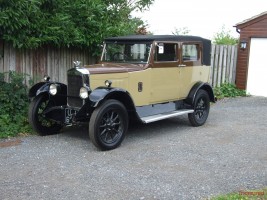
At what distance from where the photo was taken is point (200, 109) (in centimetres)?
851

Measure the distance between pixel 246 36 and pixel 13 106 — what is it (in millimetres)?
8869

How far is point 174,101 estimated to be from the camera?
7.97 metres

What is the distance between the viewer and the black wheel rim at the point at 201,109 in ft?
27.6

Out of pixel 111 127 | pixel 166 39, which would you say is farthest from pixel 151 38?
pixel 111 127

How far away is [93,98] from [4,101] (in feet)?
7.65

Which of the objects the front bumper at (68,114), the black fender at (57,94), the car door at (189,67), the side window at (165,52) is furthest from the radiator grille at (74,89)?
the car door at (189,67)

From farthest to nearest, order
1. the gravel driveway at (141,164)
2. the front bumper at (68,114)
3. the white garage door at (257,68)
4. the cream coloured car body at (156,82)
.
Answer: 1. the white garage door at (257,68)
2. the cream coloured car body at (156,82)
3. the front bumper at (68,114)
4. the gravel driveway at (141,164)

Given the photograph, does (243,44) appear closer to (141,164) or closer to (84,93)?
(84,93)

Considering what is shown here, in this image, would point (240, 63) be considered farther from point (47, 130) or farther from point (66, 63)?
point (47, 130)

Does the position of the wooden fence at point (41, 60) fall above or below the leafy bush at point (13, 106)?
above

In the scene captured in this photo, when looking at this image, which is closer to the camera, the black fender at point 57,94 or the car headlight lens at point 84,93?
the car headlight lens at point 84,93

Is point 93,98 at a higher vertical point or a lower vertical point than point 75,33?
lower

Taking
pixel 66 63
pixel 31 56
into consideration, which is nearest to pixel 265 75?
pixel 66 63

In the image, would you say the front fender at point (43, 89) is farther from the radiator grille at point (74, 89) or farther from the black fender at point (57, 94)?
the radiator grille at point (74, 89)
